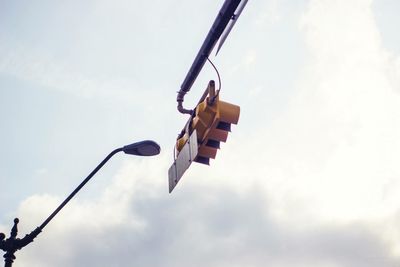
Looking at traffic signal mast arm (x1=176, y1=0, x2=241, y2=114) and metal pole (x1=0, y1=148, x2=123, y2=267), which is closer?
traffic signal mast arm (x1=176, y1=0, x2=241, y2=114)

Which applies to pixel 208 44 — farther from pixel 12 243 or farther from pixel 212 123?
pixel 12 243

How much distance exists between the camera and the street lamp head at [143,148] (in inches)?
293

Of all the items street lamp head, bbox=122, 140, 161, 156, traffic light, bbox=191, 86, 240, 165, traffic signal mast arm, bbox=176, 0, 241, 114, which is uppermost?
traffic signal mast arm, bbox=176, 0, 241, 114

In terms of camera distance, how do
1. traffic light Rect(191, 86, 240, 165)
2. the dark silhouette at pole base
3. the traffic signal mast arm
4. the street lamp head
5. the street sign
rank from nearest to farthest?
traffic light Rect(191, 86, 240, 165) → the street sign → the traffic signal mast arm → the dark silhouette at pole base → the street lamp head

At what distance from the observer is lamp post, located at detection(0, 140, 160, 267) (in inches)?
271

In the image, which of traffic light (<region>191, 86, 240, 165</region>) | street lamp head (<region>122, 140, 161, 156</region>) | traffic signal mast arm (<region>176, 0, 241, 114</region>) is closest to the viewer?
traffic light (<region>191, 86, 240, 165</region>)

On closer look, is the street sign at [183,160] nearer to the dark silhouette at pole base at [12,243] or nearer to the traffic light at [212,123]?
the traffic light at [212,123]

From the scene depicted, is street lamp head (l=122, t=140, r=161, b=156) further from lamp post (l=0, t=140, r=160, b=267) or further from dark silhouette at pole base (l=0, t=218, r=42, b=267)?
dark silhouette at pole base (l=0, t=218, r=42, b=267)

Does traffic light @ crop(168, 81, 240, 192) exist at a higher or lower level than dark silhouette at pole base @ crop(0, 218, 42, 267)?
higher

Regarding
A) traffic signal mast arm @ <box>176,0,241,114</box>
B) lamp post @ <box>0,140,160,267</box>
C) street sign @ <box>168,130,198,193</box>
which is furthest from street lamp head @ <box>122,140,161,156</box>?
street sign @ <box>168,130,198,193</box>

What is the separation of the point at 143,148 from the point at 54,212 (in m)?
1.92

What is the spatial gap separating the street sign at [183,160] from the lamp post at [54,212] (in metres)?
2.33

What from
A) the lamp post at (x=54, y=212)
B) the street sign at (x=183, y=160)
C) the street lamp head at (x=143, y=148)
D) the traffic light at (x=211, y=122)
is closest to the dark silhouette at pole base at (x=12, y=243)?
the lamp post at (x=54, y=212)

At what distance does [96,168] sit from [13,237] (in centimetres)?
184
